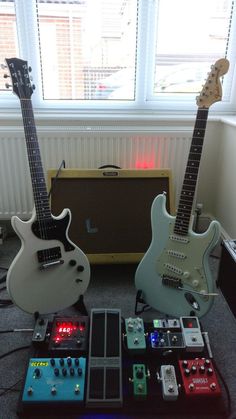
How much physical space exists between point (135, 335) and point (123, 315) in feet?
1.20

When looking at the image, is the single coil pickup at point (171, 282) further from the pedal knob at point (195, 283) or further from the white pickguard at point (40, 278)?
the white pickguard at point (40, 278)

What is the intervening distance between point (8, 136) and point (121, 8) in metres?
1.03

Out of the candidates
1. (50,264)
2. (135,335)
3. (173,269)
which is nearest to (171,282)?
(173,269)

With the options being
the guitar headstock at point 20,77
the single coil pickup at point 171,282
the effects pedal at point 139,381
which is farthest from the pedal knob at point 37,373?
the guitar headstock at point 20,77

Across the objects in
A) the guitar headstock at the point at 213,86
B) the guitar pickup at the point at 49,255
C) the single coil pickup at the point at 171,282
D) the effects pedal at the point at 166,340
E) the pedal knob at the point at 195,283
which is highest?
the guitar headstock at the point at 213,86

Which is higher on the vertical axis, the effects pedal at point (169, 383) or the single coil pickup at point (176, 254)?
the single coil pickup at point (176, 254)

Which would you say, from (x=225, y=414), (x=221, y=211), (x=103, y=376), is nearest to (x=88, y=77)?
(x=221, y=211)

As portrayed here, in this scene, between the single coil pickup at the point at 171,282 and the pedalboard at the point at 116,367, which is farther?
the single coil pickup at the point at 171,282

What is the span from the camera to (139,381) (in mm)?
1055

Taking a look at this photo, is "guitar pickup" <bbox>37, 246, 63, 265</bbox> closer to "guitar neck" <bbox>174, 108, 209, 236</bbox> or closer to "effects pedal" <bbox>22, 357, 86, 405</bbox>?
"effects pedal" <bbox>22, 357, 86, 405</bbox>

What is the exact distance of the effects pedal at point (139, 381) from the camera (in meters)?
1.03

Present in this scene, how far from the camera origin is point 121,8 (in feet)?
6.38

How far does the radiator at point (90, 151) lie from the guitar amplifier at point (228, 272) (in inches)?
26.7

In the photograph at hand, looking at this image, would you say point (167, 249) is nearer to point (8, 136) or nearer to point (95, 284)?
point (95, 284)
